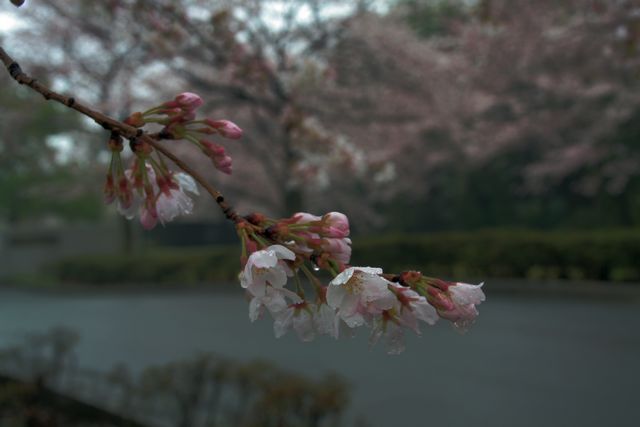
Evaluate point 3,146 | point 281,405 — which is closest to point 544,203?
point 3,146

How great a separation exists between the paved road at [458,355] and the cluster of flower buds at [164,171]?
3.95 meters

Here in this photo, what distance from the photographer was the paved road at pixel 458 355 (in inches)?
198

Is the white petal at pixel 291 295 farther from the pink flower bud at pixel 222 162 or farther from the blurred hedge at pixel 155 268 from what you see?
the blurred hedge at pixel 155 268

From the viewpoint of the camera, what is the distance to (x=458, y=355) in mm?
7152

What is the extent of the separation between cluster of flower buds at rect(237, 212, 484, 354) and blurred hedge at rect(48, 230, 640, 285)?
31.6 ft

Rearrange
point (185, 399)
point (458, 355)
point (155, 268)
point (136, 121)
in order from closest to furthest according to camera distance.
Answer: point (136, 121) < point (185, 399) < point (458, 355) < point (155, 268)

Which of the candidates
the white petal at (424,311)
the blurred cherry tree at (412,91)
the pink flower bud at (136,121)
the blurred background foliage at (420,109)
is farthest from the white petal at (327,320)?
the blurred cherry tree at (412,91)

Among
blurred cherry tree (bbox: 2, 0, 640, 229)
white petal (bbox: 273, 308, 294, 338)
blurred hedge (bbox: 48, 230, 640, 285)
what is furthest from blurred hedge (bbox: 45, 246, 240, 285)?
white petal (bbox: 273, 308, 294, 338)

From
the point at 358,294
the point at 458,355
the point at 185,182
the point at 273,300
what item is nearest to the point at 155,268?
the point at 458,355

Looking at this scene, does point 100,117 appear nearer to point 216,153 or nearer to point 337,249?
point 216,153

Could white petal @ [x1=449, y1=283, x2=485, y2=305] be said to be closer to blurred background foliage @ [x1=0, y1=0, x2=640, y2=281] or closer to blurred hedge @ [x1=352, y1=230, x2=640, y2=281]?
blurred background foliage @ [x1=0, y1=0, x2=640, y2=281]

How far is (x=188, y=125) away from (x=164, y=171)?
9cm

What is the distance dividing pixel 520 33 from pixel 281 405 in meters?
12.8

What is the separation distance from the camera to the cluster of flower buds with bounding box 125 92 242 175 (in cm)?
112
